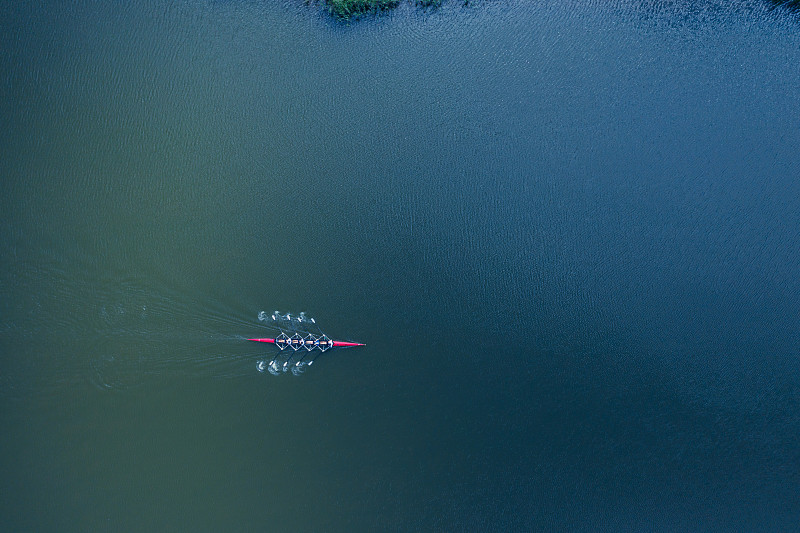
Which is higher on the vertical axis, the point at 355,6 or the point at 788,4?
the point at 788,4

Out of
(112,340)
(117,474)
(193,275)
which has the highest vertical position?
(193,275)

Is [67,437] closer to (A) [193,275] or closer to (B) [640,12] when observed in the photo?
(A) [193,275]

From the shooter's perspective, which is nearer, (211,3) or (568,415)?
(568,415)

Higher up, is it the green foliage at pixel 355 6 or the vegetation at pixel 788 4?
the vegetation at pixel 788 4

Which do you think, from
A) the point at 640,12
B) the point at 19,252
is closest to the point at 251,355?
the point at 19,252

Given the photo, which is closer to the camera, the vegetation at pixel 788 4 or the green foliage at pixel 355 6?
the green foliage at pixel 355 6

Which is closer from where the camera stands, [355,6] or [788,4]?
[355,6]

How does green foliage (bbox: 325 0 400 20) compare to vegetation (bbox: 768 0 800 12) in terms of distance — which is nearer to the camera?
green foliage (bbox: 325 0 400 20)

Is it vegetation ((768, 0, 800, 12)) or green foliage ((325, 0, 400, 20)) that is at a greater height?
vegetation ((768, 0, 800, 12))
